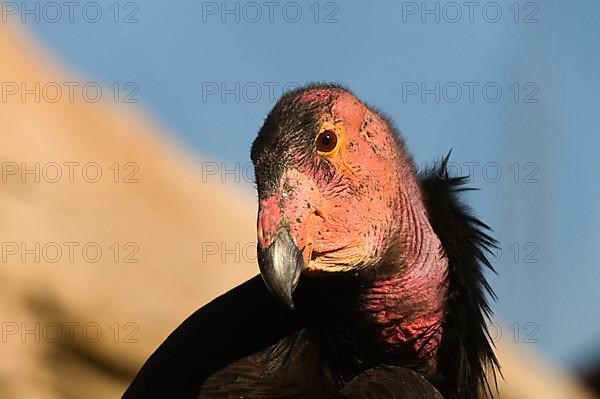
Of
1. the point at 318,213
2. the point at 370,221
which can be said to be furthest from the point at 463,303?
the point at 318,213

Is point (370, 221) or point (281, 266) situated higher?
point (370, 221)

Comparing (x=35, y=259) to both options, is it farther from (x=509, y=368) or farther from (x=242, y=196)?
(x=509, y=368)

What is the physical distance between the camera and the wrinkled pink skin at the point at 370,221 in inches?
155

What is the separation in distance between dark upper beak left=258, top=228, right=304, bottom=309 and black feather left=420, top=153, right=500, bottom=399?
0.99m

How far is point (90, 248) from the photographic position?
10289 millimetres

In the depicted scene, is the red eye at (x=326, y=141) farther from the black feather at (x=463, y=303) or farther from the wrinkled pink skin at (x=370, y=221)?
the black feather at (x=463, y=303)

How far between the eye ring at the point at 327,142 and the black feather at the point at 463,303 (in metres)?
0.72

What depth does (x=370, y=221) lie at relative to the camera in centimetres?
420

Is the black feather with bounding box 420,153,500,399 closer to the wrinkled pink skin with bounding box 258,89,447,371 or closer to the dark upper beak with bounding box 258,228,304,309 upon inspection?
the wrinkled pink skin with bounding box 258,89,447,371

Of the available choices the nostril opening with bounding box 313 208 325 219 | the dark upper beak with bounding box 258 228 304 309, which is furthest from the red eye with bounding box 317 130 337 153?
the dark upper beak with bounding box 258 228 304 309

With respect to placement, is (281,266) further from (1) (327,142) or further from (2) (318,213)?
(1) (327,142)

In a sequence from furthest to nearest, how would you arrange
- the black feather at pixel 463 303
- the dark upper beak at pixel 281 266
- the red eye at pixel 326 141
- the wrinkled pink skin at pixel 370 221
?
the black feather at pixel 463 303 < the red eye at pixel 326 141 < the wrinkled pink skin at pixel 370 221 < the dark upper beak at pixel 281 266

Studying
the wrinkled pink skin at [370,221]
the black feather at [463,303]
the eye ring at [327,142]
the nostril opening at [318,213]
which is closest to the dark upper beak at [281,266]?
the wrinkled pink skin at [370,221]

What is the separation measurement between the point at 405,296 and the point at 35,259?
631cm
